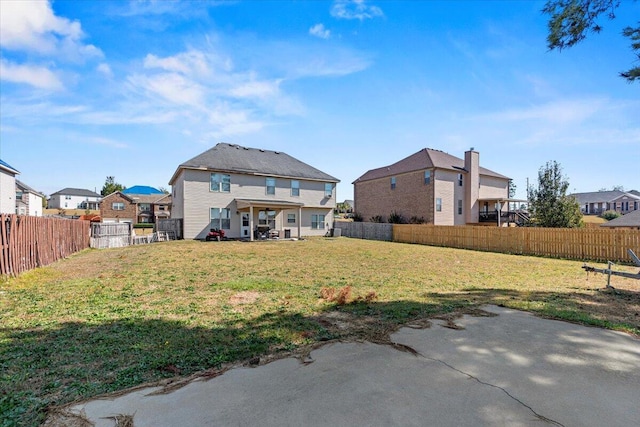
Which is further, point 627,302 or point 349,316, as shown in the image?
point 627,302

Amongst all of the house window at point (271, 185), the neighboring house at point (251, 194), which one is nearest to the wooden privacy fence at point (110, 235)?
the neighboring house at point (251, 194)

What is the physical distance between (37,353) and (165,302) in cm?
246

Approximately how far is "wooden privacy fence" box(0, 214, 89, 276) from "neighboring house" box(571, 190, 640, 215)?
71787 millimetres

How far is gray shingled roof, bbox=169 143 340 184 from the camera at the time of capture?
76.7 feet

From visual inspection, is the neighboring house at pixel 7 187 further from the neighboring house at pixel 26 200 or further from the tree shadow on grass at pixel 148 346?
the tree shadow on grass at pixel 148 346

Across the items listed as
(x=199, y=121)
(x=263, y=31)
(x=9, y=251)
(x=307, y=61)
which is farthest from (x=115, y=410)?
(x=199, y=121)

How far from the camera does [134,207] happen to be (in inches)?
1945

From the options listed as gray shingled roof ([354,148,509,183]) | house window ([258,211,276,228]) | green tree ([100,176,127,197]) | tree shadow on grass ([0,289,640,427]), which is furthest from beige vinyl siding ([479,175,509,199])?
green tree ([100,176,127,197])

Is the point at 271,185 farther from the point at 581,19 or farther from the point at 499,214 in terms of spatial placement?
the point at 581,19

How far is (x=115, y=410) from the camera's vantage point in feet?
8.14

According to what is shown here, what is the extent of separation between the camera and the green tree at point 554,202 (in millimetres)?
23188

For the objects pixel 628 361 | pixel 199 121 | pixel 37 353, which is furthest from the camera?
pixel 199 121

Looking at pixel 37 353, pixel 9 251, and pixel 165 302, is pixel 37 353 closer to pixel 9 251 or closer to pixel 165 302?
pixel 165 302

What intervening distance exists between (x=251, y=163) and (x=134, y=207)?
33774 millimetres
